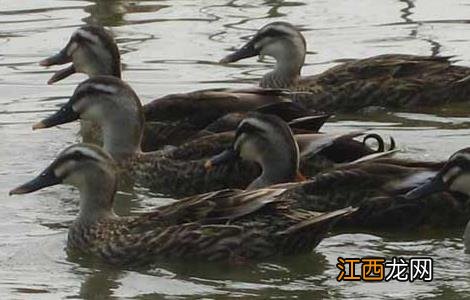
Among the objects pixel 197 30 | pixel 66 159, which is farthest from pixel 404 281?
pixel 197 30

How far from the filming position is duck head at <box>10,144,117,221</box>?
11.0 metres

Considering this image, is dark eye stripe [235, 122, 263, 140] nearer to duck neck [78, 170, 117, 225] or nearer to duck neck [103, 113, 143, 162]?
duck neck [78, 170, 117, 225]

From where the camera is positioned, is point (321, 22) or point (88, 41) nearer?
point (88, 41)

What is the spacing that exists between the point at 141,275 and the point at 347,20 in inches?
323

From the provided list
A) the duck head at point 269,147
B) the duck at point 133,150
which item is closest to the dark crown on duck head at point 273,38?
the duck at point 133,150

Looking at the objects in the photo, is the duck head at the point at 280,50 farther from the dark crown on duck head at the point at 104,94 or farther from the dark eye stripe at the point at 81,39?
the dark crown on duck head at the point at 104,94

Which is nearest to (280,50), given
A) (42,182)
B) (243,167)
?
(243,167)

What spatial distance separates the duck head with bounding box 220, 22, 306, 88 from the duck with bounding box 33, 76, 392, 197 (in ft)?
7.76

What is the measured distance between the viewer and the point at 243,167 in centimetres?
1234

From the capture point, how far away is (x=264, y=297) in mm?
9930

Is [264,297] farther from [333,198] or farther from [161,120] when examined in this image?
[161,120]

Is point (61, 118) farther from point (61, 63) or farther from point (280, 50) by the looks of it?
point (280, 50)

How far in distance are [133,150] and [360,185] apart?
7.28ft

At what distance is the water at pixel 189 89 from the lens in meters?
10.2
